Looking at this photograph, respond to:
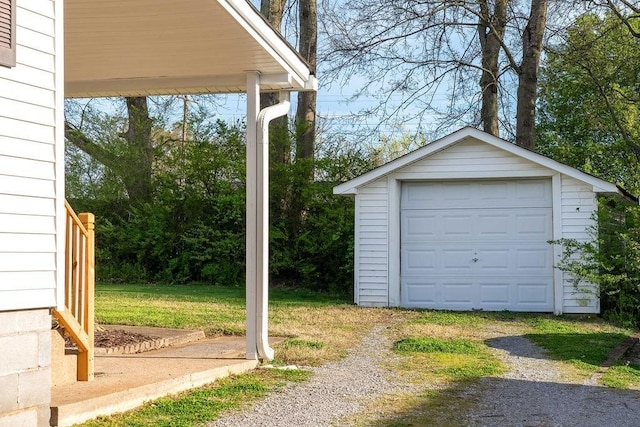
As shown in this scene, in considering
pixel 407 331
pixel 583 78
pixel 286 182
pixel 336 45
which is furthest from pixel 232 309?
pixel 583 78

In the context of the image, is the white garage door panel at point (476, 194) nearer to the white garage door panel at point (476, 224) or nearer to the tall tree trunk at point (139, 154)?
the white garage door panel at point (476, 224)

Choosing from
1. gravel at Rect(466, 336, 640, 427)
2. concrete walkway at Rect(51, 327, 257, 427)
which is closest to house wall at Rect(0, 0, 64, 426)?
concrete walkway at Rect(51, 327, 257, 427)

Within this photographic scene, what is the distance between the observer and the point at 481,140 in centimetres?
1409

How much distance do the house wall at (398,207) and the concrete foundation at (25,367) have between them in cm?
999

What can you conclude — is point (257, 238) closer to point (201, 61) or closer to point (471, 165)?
point (201, 61)

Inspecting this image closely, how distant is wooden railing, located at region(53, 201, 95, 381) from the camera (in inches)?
238

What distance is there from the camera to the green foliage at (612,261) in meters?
12.3

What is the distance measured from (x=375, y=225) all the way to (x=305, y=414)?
887 cm

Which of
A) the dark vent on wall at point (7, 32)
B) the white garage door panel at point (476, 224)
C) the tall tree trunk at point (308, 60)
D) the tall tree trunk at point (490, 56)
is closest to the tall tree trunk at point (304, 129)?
the tall tree trunk at point (308, 60)

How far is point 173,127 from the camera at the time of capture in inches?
918

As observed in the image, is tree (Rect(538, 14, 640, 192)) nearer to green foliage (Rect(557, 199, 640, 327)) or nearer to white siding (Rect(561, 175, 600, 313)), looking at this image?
white siding (Rect(561, 175, 600, 313))

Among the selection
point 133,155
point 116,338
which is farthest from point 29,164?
point 133,155

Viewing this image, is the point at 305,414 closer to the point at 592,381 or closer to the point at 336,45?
the point at 592,381

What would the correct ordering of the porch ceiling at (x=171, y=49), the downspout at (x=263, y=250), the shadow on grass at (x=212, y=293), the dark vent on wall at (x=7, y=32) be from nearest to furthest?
the dark vent on wall at (x=7, y=32), the porch ceiling at (x=171, y=49), the downspout at (x=263, y=250), the shadow on grass at (x=212, y=293)
